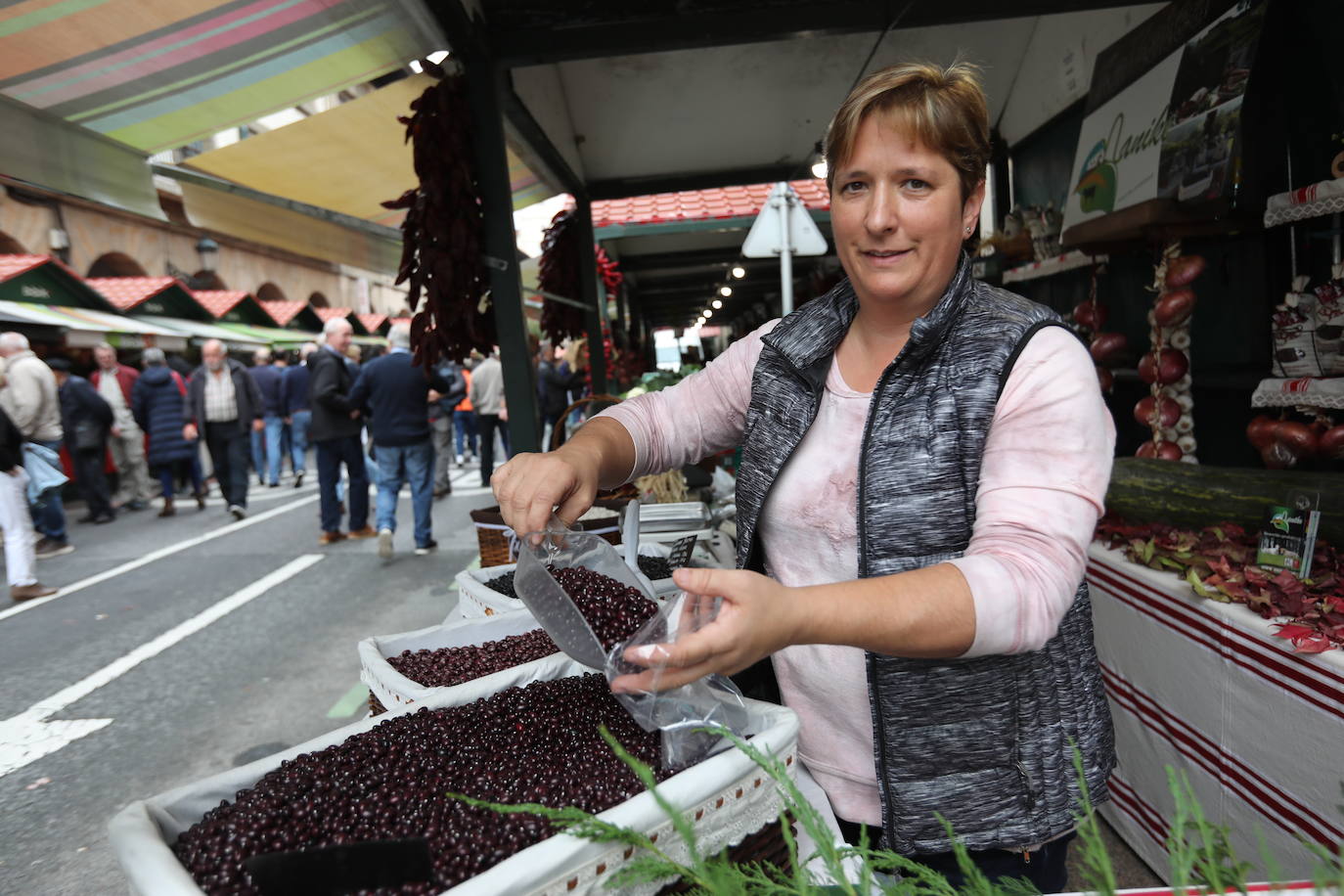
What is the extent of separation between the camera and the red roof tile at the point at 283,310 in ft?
57.7

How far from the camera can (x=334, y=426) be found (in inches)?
281

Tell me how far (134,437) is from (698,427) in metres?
10.4

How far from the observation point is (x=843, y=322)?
146 centimetres

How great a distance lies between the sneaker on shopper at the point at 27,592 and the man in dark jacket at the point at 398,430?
2.35m

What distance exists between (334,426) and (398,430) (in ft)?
2.61

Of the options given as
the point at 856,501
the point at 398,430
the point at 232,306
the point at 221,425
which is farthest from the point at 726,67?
the point at 232,306

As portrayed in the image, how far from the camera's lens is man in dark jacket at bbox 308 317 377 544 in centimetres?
706

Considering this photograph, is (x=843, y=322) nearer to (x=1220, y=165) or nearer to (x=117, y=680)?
(x=1220, y=165)

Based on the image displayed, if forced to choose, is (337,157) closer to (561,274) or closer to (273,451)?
(561,274)

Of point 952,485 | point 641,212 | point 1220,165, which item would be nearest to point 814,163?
point 641,212

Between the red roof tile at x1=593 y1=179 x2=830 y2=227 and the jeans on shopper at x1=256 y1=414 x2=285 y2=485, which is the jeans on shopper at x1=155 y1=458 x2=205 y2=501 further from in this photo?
the red roof tile at x1=593 y1=179 x2=830 y2=227

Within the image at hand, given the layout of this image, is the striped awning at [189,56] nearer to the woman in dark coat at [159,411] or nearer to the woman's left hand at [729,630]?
the woman's left hand at [729,630]

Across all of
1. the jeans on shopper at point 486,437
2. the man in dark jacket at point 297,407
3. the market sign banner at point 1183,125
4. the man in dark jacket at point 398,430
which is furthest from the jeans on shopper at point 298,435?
the market sign banner at point 1183,125

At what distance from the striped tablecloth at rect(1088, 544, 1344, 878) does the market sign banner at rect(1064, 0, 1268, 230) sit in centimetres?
138
